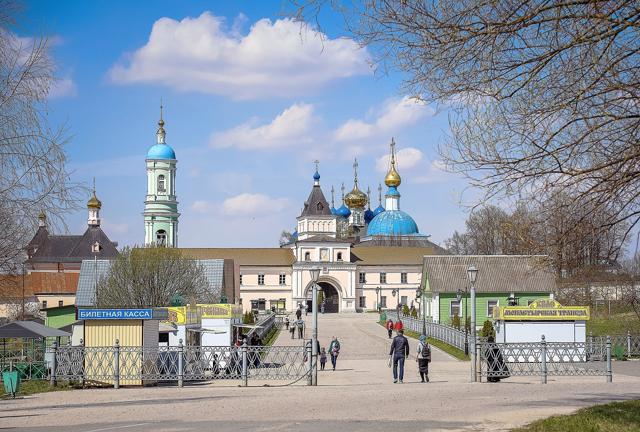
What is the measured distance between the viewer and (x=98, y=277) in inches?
2153

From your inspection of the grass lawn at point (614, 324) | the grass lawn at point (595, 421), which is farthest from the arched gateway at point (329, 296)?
the grass lawn at point (595, 421)

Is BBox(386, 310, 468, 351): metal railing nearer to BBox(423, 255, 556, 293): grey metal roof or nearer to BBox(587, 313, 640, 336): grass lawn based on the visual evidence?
BBox(423, 255, 556, 293): grey metal roof

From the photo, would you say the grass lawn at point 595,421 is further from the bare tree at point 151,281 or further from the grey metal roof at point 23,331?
the bare tree at point 151,281

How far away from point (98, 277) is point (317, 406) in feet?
129

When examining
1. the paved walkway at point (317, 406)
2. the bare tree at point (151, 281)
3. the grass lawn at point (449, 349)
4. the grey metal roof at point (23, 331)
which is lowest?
the grass lawn at point (449, 349)

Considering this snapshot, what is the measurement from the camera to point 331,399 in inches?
744

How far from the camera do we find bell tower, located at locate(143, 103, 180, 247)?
90.9 metres

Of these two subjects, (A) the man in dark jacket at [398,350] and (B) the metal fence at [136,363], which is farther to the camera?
(A) the man in dark jacket at [398,350]

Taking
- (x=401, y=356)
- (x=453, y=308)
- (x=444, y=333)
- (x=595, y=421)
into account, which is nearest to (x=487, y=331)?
(x=444, y=333)

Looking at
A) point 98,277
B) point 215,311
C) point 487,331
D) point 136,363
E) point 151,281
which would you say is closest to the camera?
point 136,363

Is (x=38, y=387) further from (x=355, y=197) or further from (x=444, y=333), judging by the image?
(x=355, y=197)

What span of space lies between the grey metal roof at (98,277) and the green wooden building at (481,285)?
13.2 m

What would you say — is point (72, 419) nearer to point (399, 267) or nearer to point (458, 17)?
point (458, 17)

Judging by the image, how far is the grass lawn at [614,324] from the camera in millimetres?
47650
